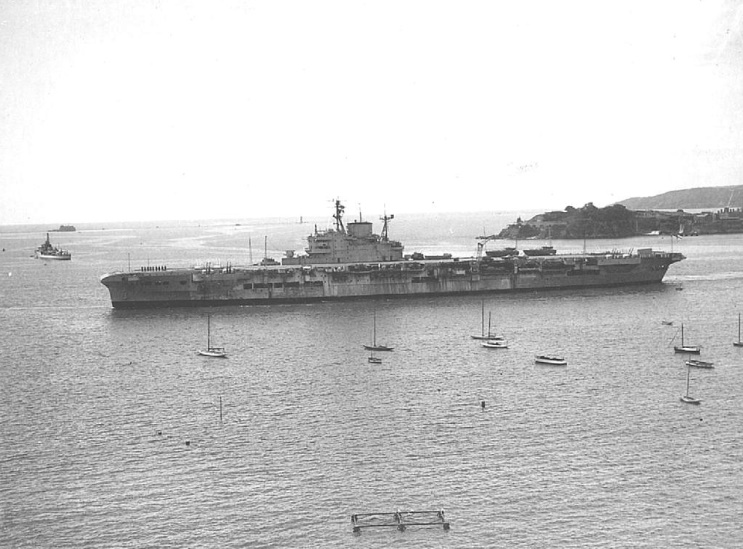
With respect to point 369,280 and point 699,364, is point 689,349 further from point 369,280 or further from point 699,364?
point 369,280

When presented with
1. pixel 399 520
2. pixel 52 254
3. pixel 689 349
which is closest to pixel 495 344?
pixel 689 349

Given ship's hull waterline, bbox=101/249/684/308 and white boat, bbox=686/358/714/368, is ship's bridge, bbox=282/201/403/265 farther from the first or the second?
white boat, bbox=686/358/714/368

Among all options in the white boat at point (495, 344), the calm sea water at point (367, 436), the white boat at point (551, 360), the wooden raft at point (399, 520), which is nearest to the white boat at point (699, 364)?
the calm sea water at point (367, 436)

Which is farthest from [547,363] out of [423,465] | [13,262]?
[13,262]

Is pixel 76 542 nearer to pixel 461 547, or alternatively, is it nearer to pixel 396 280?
pixel 461 547

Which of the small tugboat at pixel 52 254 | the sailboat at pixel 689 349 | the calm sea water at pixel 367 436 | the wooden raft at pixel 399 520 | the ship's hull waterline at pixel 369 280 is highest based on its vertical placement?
the small tugboat at pixel 52 254

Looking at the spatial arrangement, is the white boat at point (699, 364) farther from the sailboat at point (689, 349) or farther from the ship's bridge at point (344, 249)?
the ship's bridge at point (344, 249)

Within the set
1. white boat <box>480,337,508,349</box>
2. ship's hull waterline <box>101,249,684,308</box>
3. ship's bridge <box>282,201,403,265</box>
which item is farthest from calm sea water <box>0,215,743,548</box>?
ship's bridge <box>282,201,403,265</box>
